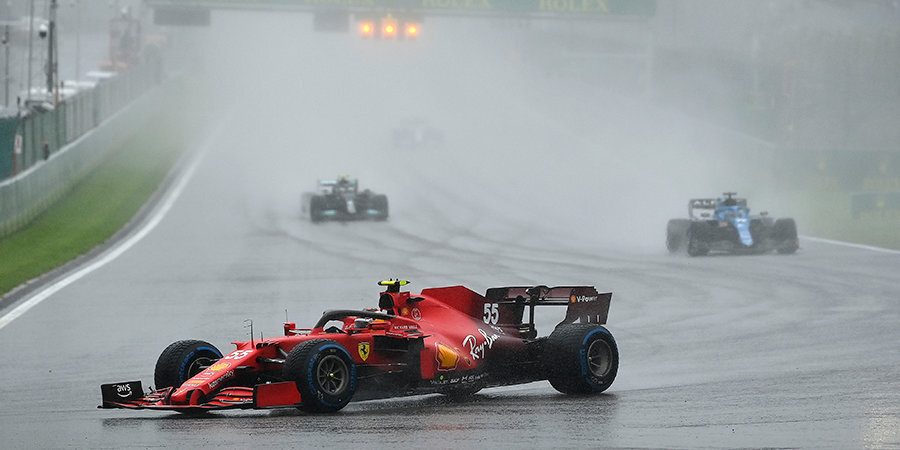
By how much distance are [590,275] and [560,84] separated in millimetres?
72234

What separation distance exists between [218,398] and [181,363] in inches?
34.2

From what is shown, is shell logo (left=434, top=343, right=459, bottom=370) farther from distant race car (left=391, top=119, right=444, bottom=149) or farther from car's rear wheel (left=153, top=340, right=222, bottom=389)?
distant race car (left=391, top=119, right=444, bottom=149)

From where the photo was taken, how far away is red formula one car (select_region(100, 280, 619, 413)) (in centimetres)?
1161

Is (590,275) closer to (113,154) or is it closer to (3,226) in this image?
(3,226)

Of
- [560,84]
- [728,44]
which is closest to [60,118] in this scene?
[728,44]

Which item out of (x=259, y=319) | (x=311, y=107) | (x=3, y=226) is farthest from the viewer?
(x=311, y=107)

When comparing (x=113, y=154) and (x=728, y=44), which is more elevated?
(x=728, y=44)

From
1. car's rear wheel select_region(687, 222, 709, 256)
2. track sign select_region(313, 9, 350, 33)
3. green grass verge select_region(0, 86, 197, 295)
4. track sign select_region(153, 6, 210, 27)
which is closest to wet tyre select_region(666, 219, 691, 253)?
car's rear wheel select_region(687, 222, 709, 256)

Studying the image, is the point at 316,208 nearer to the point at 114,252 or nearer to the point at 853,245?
the point at 114,252

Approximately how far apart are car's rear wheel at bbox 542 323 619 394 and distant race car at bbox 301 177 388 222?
27129 mm

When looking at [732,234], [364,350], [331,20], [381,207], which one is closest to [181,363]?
[364,350]

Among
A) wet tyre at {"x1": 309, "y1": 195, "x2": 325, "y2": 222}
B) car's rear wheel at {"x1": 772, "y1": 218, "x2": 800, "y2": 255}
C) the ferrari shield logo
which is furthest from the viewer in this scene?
wet tyre at {"x1": 309, "y1": 195, "x2": 325, "y2": 222}

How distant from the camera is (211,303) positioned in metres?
22.3

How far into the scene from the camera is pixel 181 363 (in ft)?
40.5
